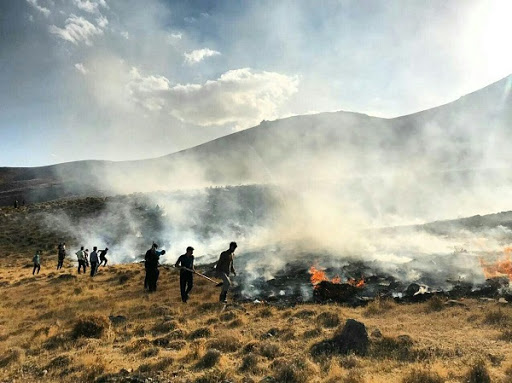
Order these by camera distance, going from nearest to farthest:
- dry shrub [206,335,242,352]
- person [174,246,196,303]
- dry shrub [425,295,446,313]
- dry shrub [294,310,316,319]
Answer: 1. dry shrub [206,335,242,352]
2. dry shrub [294,310,316,319]
3. dry shrub [425,295,446,313]
4. person [174,246,196,303]

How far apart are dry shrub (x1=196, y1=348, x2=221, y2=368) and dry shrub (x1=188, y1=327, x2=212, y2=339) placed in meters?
1.90

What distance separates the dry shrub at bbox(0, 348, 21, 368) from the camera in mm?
7316

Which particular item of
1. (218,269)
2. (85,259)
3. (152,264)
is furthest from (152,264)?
(85,259)

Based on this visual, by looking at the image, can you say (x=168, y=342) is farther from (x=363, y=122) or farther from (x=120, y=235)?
(x=363, y=122)

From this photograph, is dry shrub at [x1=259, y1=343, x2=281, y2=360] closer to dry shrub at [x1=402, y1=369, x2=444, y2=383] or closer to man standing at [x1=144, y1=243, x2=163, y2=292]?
dry shrub at [x1=402, y1=369, x2=444, y2=383]

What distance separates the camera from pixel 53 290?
1725 cm

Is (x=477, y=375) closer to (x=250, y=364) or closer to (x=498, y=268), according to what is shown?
(x=250, y=364)

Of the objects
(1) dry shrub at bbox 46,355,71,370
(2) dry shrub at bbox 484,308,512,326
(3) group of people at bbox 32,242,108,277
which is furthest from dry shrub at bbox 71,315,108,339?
(3) group of people at bbox 32,242,108,277

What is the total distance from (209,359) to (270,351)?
4.37 feet

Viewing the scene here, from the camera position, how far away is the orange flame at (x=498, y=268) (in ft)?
51.7

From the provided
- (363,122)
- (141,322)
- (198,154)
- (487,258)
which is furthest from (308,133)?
(141,322)

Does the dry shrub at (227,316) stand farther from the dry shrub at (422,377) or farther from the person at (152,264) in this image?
the dry shrub at (422,377)

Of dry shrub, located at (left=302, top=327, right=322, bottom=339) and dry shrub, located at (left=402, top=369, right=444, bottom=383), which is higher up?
dry shrub, located at (left=402, top=369, right=444, bottom=383)

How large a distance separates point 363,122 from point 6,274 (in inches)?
4586
